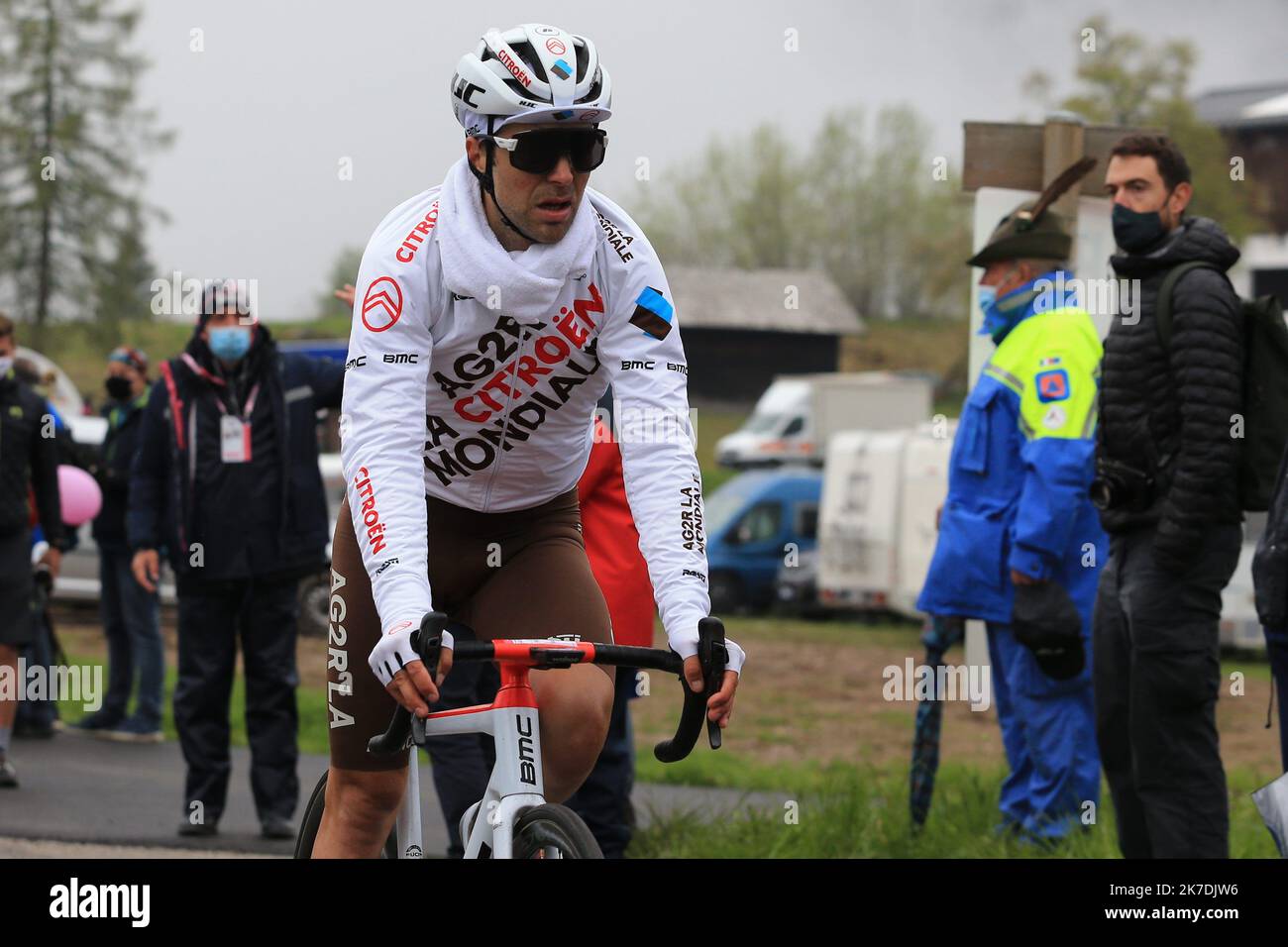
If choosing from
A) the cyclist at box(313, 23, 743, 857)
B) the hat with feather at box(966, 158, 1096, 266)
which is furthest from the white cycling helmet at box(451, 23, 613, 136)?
the hat with feather at box(966, 158, 1096, 266)

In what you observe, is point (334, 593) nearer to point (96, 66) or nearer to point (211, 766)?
point (211, 766)

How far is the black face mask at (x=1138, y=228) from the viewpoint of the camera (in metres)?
6.09

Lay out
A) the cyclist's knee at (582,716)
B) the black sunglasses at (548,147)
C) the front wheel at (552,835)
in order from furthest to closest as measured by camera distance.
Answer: the cyclist's knee at (582,716) < the black sunglasses at (548,147) < the front wheel at (552,835)

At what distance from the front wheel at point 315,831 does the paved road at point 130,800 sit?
1.84m

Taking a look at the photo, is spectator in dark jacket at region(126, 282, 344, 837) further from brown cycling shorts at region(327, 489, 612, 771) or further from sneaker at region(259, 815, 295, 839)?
brown cycling shorts at region(327, 489, 612, 771)

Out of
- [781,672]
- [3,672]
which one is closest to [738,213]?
[781,672]

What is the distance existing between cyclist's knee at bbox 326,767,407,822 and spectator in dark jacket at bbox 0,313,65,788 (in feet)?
16.5

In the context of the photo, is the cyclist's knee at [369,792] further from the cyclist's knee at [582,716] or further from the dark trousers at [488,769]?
the dark trousers at [488,769]

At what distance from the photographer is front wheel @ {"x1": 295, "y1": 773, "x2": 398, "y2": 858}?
4.63 metres

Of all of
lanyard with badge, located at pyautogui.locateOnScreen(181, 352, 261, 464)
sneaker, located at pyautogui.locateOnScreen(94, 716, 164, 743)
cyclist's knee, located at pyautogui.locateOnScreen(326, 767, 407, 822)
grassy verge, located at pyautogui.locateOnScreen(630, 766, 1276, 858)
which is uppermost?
lanyard with badge, located at pyautogui.locateOnScreen(181, 352, 261, 464)

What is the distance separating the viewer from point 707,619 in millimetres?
3803

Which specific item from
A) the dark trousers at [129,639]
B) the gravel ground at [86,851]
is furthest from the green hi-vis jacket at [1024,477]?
the dark trousers at [129,639]

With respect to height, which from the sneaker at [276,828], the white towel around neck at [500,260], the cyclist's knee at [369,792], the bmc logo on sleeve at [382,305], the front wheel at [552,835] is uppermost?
the white towel around neck at [500,260]
